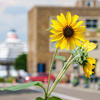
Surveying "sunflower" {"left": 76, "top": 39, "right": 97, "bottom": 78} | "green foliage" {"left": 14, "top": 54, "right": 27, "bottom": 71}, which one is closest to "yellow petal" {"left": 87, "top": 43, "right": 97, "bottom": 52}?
"sunflower" {"left": 76, "top": 39, "right": 97, "bottom": 78}

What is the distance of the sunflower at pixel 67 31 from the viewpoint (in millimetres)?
1414

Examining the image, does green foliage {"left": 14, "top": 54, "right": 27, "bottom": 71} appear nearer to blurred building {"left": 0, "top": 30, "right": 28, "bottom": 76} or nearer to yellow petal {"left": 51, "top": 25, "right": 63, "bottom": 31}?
blurred building {"left": 0, "top": 30, "right": 28, "bottom": 76}

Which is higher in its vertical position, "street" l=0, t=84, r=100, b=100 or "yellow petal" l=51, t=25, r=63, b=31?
"yellow petal" l=51, t=25, r=63, b=31

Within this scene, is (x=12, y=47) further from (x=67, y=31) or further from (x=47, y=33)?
(x=67, y=31)

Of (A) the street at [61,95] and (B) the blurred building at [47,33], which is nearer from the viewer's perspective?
(A) the street at [61,95]

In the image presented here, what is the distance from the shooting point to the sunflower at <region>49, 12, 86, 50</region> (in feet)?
4.64

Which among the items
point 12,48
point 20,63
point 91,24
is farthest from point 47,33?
point 12,48

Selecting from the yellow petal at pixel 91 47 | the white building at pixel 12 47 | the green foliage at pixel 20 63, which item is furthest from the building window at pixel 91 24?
the white building at pixel 12 47

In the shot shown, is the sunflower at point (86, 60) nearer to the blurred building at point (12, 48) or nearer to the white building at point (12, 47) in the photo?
the blurred building at point (12, 48)

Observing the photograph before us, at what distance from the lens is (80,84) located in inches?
1155

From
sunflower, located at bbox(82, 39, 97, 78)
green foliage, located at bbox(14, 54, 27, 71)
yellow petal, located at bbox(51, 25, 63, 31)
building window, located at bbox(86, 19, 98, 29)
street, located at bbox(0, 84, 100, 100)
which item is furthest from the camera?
green foliage, located at bbox(14, 54, 27, 71)

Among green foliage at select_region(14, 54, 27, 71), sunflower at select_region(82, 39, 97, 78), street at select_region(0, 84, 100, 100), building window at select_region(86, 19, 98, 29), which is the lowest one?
green foliage at select_region(14, 54, 27, 71)

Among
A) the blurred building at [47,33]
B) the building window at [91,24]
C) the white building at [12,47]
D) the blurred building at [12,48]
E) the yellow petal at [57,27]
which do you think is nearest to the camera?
the yellow petal at [57,27]

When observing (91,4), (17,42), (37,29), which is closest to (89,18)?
(91,4)
